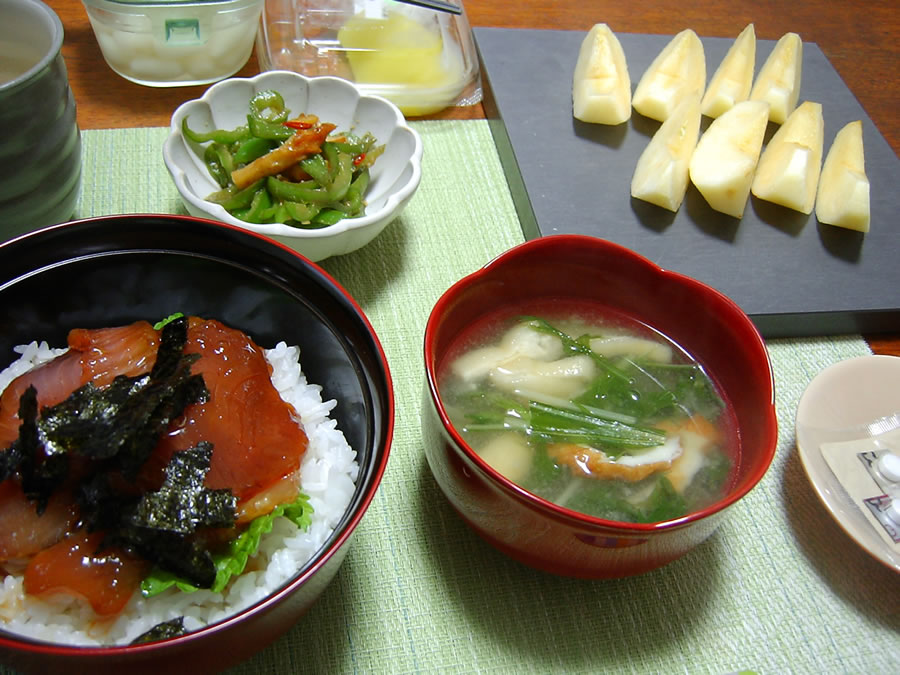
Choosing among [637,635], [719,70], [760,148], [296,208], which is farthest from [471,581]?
[719,70]

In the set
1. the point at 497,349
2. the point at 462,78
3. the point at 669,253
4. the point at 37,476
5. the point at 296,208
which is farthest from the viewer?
the point at 462,78

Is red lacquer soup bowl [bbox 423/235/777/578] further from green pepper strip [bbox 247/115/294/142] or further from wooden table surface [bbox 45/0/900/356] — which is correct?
wooden table surface [bbox 45/0/900/356]

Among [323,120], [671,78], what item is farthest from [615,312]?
[671,78]

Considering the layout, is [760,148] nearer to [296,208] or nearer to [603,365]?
[603,365]

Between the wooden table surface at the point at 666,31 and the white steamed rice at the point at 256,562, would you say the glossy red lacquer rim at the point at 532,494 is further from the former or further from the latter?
the wooden table surface at the point at 666,31

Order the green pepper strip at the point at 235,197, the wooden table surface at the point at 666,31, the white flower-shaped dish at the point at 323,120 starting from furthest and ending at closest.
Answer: the wooden table surface at the point at 666,31, the green pepper strip at the point at 235,197, the white flower-shaped dish at the point at 323,120

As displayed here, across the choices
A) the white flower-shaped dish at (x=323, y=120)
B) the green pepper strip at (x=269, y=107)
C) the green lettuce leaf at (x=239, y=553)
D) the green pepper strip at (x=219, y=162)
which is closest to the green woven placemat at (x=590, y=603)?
the green lettuce leaf at (x=239, y=553)
